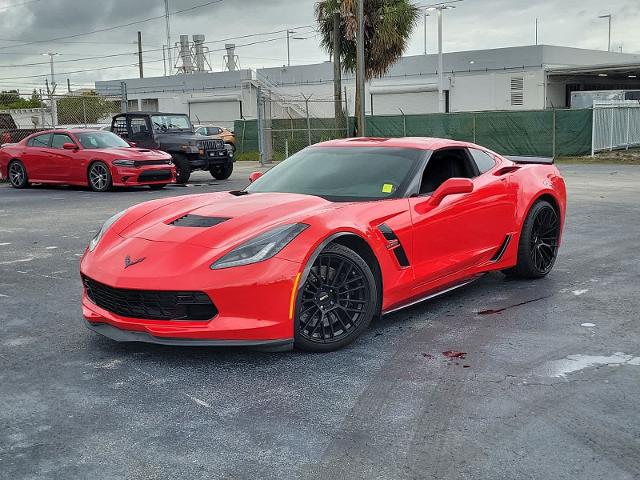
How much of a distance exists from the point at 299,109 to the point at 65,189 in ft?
89.1

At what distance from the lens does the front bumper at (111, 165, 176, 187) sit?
1644 centimetres

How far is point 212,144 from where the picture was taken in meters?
19.7

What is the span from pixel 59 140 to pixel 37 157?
32.0 inches

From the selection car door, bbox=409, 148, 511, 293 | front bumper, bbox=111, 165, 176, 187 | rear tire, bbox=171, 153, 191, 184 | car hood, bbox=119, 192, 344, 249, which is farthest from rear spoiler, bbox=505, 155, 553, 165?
rear tire, bbox=171, 153, 191, 184

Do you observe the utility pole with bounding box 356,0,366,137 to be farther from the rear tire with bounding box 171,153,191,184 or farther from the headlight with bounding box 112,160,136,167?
the headlight with bounding box 112,160,136,167

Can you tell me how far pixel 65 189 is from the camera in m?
17.9

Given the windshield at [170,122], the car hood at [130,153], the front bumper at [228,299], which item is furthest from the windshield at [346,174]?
the windshield at [170,122]

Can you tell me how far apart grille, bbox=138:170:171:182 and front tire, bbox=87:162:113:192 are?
0.68 meters

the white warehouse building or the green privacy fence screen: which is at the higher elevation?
the white warehouse building

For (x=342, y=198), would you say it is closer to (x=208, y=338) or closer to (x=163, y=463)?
(x=208, y=338)

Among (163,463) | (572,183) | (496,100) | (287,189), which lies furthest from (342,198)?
(496,100)

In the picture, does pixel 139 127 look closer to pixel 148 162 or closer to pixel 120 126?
pixel 120 126

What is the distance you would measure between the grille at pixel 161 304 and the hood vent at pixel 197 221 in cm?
62

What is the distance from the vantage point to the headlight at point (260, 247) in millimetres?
4332
